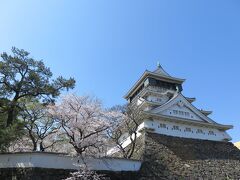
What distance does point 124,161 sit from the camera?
61.8 feet

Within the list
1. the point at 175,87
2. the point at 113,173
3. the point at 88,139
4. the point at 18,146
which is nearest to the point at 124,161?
the point at 113,173

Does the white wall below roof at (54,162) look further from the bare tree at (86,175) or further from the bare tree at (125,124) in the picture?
the bare tree at (125,124)

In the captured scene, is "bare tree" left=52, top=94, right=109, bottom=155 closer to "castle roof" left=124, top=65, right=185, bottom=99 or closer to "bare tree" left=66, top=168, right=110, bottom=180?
"bare tree" left=66, top=168, right=110, bottom=180

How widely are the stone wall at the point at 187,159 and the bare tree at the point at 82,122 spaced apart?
12.1 ft

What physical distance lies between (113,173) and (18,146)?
8476mm

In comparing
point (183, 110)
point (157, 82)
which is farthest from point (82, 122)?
point (157, 82)

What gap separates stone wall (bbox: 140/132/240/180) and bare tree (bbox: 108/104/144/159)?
50.3 inches

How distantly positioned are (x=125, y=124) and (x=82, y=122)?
19.1 ft

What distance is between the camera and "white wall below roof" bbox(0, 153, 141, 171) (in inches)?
623

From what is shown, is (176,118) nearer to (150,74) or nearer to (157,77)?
(150,74)

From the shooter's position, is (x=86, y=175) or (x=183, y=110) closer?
(x=86, y=175)

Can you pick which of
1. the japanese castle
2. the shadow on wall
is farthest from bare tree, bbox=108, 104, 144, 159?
the shadow on wall

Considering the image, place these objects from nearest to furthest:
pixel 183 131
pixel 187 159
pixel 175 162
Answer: pixel 175 162
pixel 187 159
pixel 183 131

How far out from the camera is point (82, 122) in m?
18.9
